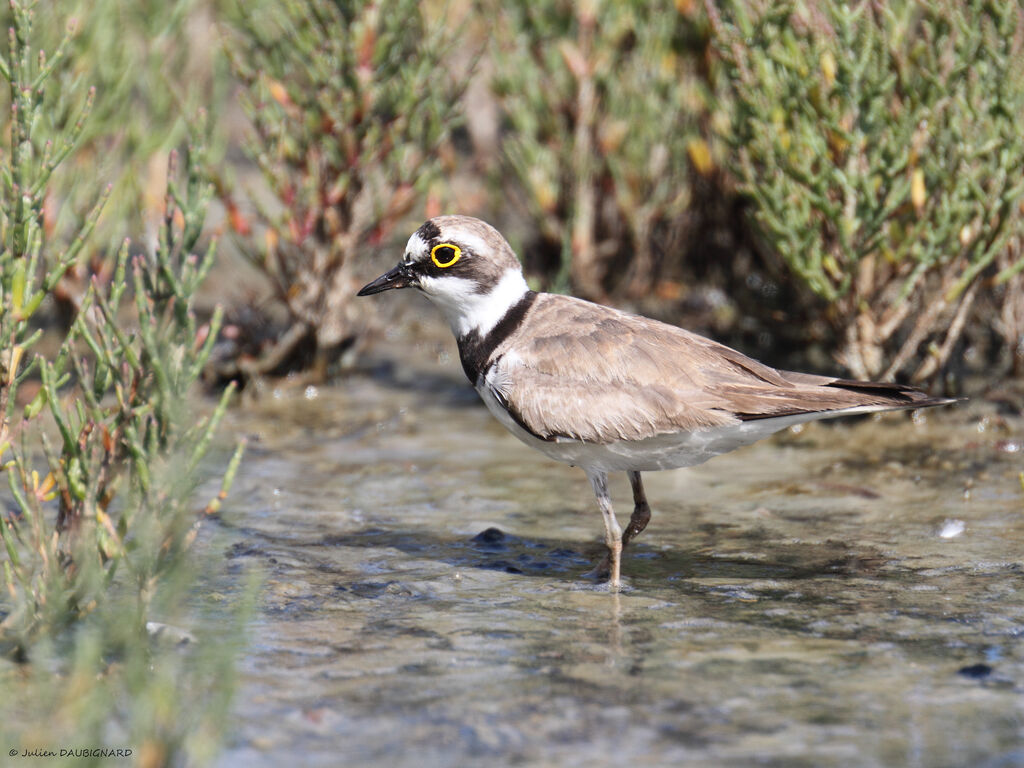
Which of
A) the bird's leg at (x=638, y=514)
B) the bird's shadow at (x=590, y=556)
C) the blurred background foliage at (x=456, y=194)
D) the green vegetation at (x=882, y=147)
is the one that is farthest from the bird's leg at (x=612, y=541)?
the green vegetation at (x=882, y=147)

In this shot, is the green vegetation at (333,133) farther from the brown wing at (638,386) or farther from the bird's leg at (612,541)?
the bird's leg at (612,541)

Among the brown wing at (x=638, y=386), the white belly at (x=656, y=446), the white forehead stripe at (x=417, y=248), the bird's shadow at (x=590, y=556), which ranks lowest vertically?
the bird's shadow at (x=590, y=556)

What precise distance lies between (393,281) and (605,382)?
1.35m

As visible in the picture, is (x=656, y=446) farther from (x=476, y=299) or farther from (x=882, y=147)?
(x=882, y=147)

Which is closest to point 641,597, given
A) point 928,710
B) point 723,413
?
point 723,413

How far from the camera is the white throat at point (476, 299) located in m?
5.95

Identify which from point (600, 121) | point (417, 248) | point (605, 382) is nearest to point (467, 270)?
point (417, 248)

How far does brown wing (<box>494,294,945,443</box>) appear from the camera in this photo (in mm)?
5328

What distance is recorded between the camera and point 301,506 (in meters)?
6.68

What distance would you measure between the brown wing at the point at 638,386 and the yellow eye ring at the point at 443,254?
1.63 ft

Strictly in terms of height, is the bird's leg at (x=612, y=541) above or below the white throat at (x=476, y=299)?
below

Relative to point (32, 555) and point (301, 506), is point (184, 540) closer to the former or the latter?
point (32, 555)

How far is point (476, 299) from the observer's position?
19.5ft

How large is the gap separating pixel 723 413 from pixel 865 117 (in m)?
2.72
